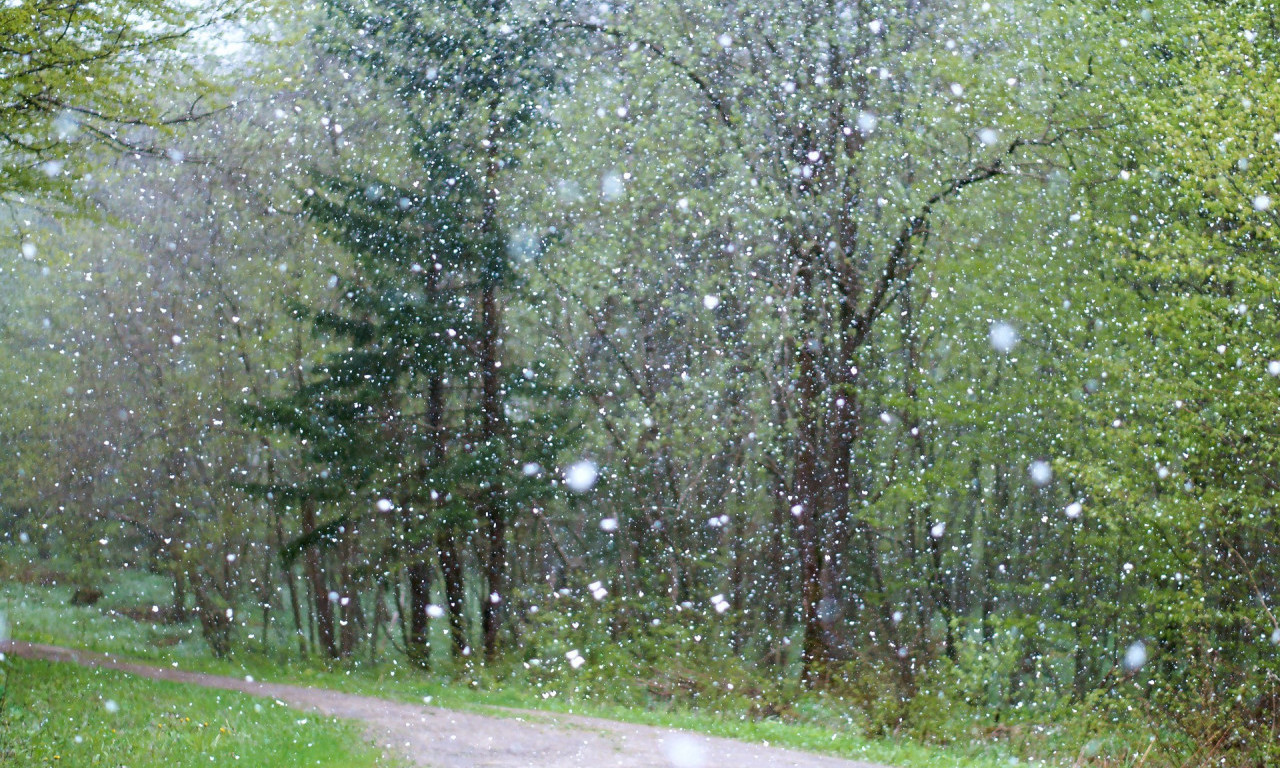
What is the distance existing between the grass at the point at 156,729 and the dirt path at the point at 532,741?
0.39m

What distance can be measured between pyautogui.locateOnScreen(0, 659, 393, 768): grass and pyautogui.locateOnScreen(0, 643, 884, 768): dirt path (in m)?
0.39

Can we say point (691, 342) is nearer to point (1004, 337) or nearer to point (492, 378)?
point (492, 378)

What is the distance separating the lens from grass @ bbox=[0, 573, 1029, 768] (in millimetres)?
10367

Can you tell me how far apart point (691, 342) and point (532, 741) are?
10026mm

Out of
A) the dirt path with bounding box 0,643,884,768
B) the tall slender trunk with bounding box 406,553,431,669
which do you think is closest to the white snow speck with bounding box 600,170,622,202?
the tall slender trunk with bounding box 406,553,431,669

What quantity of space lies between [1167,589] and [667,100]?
8.66 m

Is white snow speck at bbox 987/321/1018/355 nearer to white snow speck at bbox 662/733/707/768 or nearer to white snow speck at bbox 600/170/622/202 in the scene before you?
white snow speck at bbox 600/170/622/202

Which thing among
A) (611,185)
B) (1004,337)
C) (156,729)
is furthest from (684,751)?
(611,185)

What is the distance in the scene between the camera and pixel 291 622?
2372 centimetres

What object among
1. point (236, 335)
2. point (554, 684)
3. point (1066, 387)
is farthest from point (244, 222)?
point (1066, 387)

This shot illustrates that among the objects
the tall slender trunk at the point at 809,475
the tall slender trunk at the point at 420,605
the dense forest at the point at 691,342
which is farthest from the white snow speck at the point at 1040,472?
the tall slender trunk at the point at 420,605

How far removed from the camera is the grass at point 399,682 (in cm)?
1037

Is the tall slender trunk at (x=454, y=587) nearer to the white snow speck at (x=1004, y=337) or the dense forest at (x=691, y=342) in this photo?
the dense forest at (x=691, y=342)

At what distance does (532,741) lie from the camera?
9.52m
